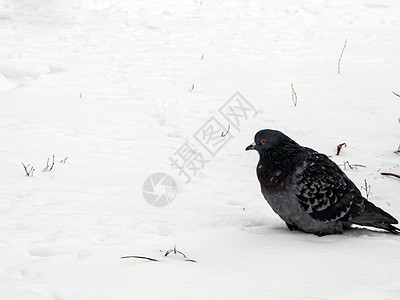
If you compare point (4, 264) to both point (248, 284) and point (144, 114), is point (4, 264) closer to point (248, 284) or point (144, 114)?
point (248, 284)

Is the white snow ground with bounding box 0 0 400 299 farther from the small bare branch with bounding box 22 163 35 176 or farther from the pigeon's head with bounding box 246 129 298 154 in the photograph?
the pigeon's head with bounding box 246 129 298 154

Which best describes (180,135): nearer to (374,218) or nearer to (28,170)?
(28,170)

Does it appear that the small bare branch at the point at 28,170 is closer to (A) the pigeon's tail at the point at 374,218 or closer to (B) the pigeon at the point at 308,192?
(B) the pigeon at the point at 308,192

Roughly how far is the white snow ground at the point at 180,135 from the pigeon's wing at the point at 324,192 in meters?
0.22

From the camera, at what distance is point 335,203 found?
3877 mm

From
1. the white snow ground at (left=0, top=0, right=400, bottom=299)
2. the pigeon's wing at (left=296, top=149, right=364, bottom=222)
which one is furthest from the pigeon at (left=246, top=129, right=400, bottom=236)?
the white snow ground at (left=0, top=0, right=400, bottom=299)

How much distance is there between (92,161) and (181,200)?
1.23 m

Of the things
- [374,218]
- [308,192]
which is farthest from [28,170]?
[374,218]

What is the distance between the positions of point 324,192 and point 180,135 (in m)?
2.81

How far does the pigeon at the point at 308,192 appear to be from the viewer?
12.4 ft

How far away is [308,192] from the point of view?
12.4 feet

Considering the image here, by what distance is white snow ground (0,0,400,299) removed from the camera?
2742 millimetres

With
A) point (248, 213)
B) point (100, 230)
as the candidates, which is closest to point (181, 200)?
point (248, 213)

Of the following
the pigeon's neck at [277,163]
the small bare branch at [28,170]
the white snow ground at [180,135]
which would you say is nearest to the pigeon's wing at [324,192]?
the pigeon's neck at [277,163]
